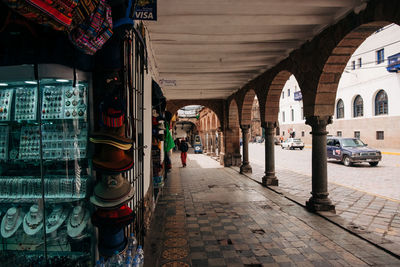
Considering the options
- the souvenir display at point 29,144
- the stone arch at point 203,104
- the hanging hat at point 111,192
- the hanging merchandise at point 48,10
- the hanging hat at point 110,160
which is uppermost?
the stone arch at point 203,104

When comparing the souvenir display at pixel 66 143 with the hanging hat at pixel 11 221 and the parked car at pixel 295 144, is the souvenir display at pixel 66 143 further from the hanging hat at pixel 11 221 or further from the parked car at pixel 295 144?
the parked car at pixel 295 144

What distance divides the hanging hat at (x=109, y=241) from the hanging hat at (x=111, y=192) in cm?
23

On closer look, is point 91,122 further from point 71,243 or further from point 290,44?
point 290,44

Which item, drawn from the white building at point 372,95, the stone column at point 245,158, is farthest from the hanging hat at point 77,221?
the white building at point 372,95

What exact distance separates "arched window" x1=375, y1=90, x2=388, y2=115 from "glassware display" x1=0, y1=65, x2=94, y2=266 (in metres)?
22.0

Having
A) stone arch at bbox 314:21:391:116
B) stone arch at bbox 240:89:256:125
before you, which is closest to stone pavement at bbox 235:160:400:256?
stone arch at bbox 314:21:391:116

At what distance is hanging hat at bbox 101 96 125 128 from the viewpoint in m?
1.92

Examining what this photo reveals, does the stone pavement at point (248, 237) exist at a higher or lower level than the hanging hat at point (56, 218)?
lower

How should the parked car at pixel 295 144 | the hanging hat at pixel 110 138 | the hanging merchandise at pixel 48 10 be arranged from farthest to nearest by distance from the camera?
the parked car at pixel 295 144 → the hanging hat at pixel 110 138 → the hanging merchandise at pixel 48 10

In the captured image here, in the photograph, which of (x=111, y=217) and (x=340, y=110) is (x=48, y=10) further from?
(x=340, y=110)

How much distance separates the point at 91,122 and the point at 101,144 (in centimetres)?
30

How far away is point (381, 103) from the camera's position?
61.0 feet

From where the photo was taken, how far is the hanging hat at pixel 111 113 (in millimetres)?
1921

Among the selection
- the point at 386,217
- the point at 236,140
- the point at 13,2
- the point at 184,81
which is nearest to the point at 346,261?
the point at 386,217
